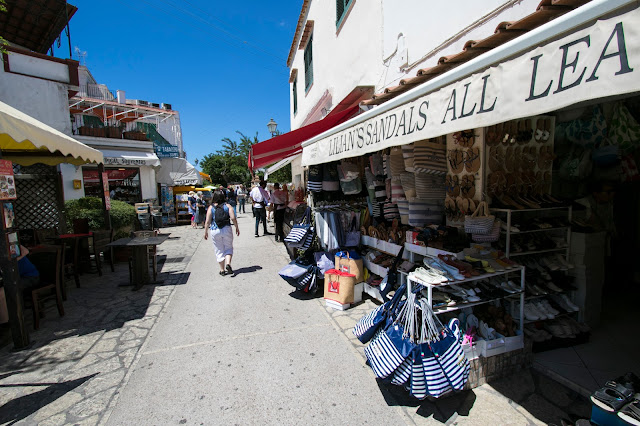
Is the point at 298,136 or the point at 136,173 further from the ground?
the point at 136,173

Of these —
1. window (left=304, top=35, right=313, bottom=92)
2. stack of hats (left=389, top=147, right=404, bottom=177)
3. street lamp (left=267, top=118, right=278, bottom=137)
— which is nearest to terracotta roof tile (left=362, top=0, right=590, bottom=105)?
stack of hats (left=389, top=147, right=404, bottom=177)

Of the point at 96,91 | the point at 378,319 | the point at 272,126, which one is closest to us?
the point at 378,319

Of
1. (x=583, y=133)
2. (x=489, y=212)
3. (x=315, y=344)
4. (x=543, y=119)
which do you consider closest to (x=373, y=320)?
(x=315, y=344)

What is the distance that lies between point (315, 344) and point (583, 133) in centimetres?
422

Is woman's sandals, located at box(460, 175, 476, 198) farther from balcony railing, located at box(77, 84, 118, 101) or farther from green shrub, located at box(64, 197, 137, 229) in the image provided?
balcony railing, located at box(77, 84, 118, 101)

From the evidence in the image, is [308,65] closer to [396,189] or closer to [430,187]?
[396,189]

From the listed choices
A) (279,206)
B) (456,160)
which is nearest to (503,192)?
(456,160)

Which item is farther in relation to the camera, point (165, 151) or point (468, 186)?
point (165, 151)

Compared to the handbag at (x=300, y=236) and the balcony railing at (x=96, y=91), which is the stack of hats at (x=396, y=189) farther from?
the balcony railing at (x=96, y=91)

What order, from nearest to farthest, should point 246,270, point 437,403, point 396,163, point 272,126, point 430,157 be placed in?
point 437,403
point 430,157
point 396,163
point 246,270
point 272,126

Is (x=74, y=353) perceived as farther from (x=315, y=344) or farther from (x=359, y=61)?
(x=359, y=61)

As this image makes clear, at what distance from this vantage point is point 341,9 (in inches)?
311

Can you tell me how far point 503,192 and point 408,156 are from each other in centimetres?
120

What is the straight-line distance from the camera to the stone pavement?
8.88 ft
